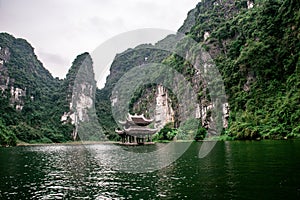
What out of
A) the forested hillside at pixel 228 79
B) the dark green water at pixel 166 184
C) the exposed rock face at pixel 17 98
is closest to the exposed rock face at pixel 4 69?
the forested hillside at pixel 228 79

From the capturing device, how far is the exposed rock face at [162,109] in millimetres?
82938

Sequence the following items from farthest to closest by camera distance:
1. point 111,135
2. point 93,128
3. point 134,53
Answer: point 134,53 → point 93,128 → point 111,135

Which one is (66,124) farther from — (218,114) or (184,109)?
(218,114)

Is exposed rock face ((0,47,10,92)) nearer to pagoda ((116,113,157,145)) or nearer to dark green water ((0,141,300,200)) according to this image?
pagoda ((116,113,157,145))

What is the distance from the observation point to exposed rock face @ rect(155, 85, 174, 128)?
272 feet

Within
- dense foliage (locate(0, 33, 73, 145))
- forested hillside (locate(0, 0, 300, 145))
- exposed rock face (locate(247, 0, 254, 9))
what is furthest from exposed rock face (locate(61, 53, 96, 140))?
exposed rock face (locate(247, 0, 254, 9))

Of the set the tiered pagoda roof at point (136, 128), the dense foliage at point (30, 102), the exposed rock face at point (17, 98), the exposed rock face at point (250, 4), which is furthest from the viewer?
the exposed rock face at point (17, 98)

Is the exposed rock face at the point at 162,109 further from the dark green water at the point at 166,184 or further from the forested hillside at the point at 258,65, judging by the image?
the dark green water at the point at 166,184

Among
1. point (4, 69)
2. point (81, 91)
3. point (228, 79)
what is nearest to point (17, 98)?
point (4, 69)

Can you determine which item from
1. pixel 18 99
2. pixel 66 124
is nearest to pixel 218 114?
pixel 66 124

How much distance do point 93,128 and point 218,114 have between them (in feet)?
205

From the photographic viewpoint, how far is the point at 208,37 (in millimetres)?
82438

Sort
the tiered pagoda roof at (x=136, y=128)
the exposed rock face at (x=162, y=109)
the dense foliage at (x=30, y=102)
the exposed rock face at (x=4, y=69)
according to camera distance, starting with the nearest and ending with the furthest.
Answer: the tiered pagoda roof at (x=136, y=128) < the exposed rock face at (x=162, y=109) < the dense foliage at (x=30, y=102) < the exposed rock face at (x=4, y=69)

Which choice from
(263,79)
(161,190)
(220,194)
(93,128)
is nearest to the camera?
(220,194)
